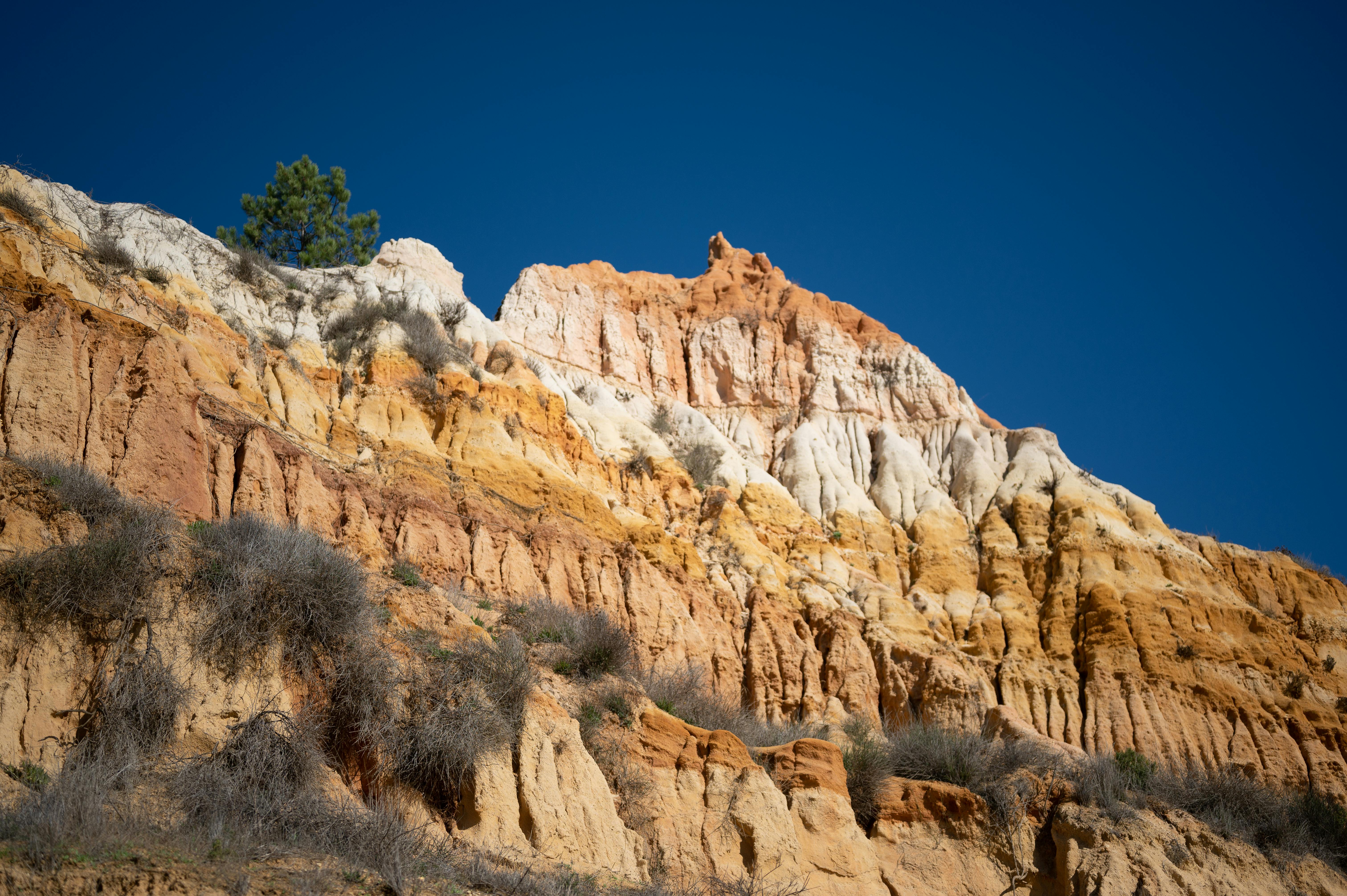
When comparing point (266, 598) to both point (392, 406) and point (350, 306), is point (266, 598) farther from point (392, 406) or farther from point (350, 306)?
point (350, 306)

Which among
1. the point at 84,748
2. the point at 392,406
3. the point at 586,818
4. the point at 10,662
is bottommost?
the point at 586,818

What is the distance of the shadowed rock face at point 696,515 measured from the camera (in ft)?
50.1

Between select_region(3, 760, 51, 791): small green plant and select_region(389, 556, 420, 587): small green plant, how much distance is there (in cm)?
675

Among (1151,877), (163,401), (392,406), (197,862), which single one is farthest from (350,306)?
(1151,877)

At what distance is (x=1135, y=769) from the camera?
2191 centimetres

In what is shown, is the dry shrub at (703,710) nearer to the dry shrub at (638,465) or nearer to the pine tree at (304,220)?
the dry shrub at (638,465)

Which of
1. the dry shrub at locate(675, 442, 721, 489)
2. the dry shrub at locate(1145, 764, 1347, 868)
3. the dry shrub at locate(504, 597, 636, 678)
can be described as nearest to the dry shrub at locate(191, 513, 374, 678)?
the dry shrub at locate(504, 597, 636, 678)

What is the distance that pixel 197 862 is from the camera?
26.7 ft

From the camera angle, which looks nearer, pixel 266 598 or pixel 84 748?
pixel 84 748

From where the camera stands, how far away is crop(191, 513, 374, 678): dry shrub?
37.6ft

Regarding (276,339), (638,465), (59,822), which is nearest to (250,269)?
(276,339)

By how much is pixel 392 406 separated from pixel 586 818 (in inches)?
506

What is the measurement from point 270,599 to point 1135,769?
19184 mm

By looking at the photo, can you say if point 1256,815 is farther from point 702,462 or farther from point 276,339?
point 276,339
